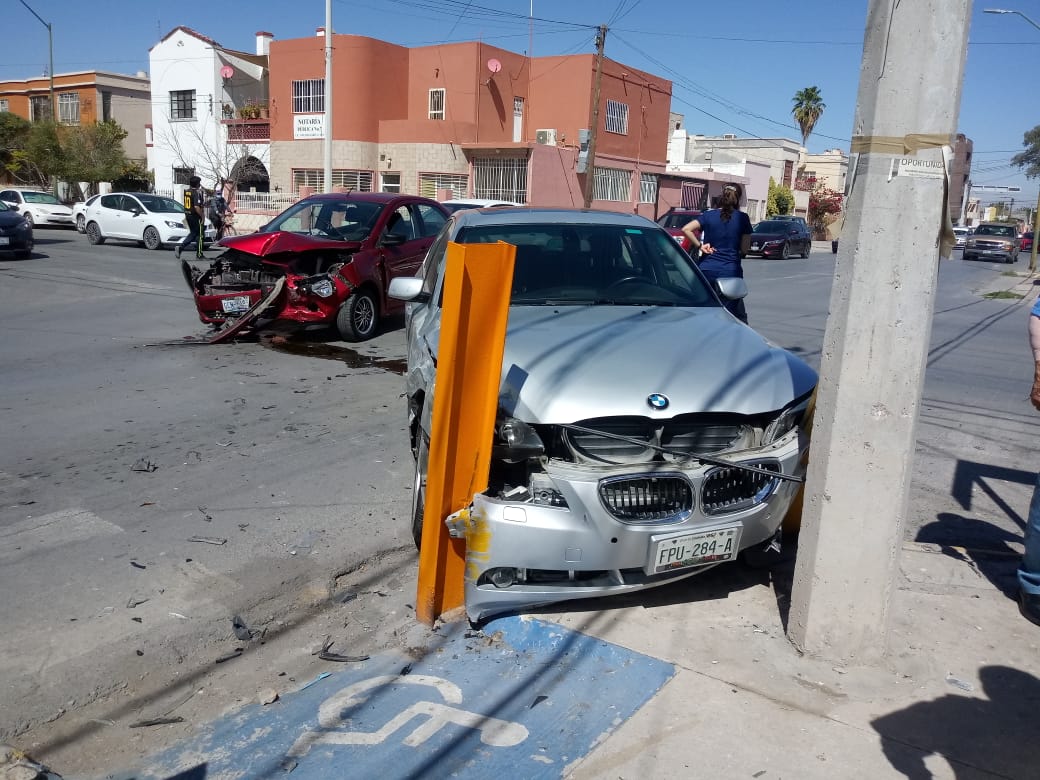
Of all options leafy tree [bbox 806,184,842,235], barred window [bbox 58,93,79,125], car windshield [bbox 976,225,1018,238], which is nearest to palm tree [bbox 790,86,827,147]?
leafy tree [bbox 806,184,842,235]

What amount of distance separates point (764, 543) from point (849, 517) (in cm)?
65

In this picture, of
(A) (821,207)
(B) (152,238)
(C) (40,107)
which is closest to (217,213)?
(B) (152,238)

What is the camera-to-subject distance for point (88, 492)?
5.25 meters

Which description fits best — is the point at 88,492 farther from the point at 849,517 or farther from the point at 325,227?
the point at 325,227

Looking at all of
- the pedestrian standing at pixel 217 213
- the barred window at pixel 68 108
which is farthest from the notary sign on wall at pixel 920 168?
the barred window at pixel 68 108

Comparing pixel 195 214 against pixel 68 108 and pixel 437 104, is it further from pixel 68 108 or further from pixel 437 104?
pixel 68 108

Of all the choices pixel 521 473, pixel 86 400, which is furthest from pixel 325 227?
pixel 521 473

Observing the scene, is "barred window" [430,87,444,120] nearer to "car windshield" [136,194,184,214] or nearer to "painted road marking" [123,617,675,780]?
"car windshield" [136,194,184,214]

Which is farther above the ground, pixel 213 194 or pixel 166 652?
pixel 213 194

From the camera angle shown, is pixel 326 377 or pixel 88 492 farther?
pixel 326 377

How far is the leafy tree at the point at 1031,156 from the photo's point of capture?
8700cm

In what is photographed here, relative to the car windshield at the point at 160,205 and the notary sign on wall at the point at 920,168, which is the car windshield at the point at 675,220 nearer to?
the car windshield at the point at 160,205

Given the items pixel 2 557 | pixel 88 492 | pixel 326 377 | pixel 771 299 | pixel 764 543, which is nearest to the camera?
pixel 764 543

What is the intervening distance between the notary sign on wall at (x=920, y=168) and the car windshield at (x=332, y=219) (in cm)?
785
